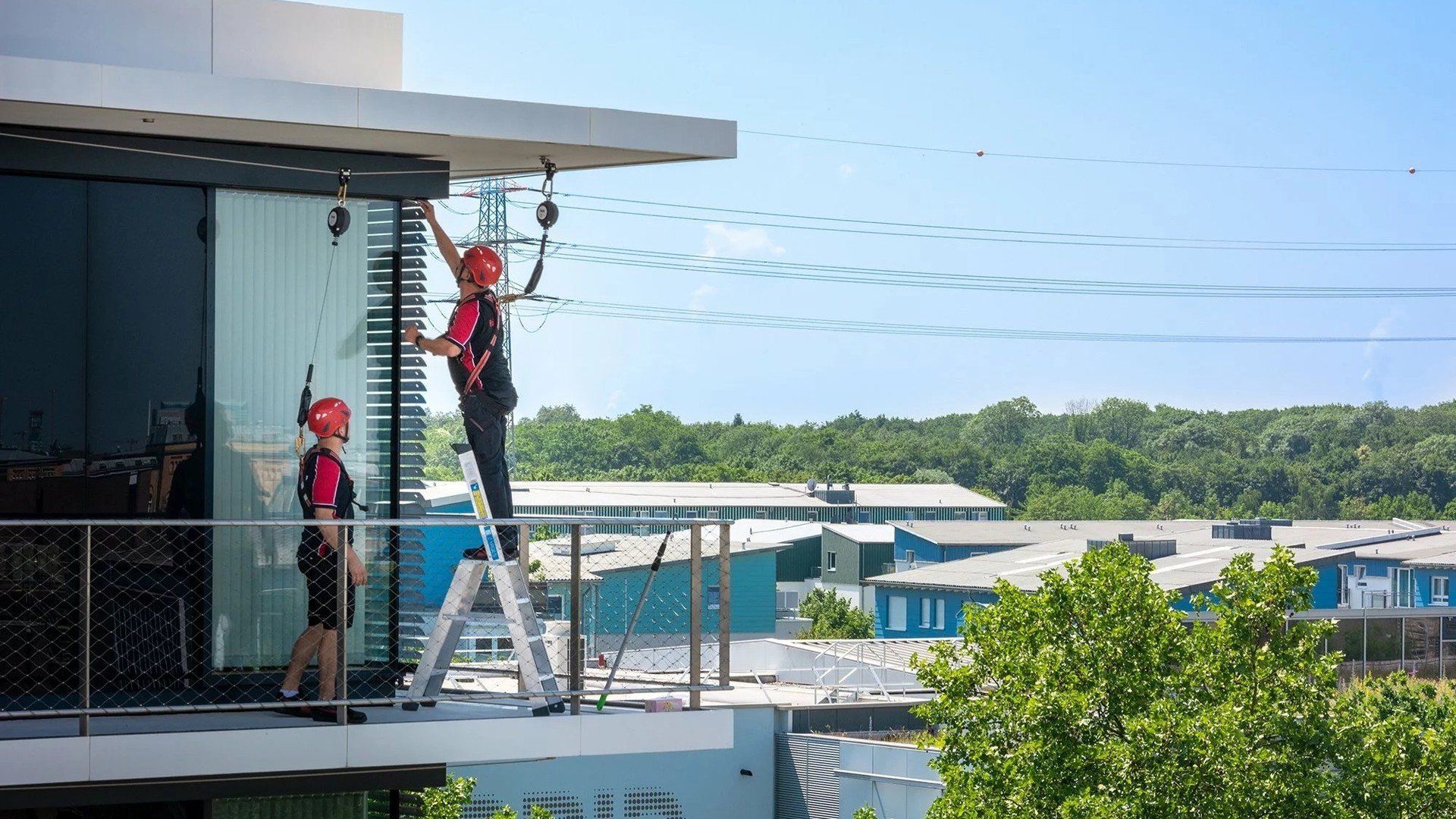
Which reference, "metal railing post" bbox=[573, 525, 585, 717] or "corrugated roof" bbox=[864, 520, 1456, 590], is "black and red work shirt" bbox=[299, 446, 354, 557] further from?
"corrugated roof" bbox=[864, 520, 1456, 590]

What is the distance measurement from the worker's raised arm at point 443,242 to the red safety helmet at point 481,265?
133 millimetres

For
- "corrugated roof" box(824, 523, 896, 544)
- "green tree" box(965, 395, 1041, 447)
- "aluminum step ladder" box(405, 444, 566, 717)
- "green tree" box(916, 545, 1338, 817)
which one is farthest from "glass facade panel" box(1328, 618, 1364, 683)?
"green tree" box(965, 395, 1041, 447)

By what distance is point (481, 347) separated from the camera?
9711 mm

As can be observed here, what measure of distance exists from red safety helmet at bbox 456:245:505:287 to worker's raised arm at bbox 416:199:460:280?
133mm

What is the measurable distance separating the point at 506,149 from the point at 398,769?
11.8ft

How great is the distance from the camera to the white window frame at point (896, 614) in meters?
53.6

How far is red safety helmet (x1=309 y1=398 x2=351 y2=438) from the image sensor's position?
910 cm

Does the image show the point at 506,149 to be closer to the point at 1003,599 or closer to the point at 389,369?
the point at 389,369

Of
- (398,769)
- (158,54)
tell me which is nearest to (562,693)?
(398,769)

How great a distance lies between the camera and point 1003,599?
1800cm

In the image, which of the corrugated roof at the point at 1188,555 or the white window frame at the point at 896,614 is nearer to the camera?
the corrugated roof at the point at 1188,555

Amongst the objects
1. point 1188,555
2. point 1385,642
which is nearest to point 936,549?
point 1188,555

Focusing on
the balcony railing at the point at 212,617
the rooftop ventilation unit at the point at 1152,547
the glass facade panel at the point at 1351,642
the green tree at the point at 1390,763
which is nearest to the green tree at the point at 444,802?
the balcony railing at the point at 212,617

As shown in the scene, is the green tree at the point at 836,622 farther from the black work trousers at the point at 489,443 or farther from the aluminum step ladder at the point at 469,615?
the aluminum step ladder at the point at 469,615
